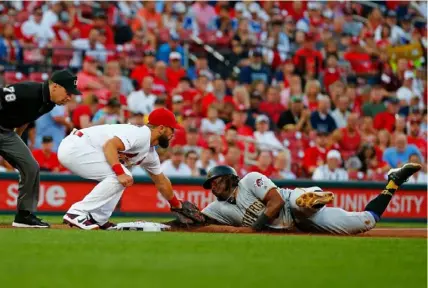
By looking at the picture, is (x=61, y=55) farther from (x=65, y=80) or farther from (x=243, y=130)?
(x=65, y=80)

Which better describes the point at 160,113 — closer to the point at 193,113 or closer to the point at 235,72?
the point at 193,113

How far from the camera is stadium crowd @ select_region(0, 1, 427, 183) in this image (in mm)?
18844

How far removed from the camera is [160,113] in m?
12.0

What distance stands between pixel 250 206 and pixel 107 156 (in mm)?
1703

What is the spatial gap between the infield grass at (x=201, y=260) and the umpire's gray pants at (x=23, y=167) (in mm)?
712

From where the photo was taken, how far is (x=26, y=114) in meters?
12.1

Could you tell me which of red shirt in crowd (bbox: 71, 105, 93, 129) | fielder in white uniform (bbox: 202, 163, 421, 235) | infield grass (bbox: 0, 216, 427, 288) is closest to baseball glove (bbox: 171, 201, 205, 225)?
fielder in white uniform (bbox: 202, 163, 421, 235)

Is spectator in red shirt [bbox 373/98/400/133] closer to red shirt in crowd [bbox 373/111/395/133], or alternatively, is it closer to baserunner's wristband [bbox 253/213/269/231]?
red shirt in crowd [bbox 373/111/395/133]

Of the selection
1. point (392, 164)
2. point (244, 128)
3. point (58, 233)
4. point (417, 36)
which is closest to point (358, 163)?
point (392, 164)

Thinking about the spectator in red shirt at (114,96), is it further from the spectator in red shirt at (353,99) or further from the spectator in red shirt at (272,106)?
the spectator in red shirt at (353,99)

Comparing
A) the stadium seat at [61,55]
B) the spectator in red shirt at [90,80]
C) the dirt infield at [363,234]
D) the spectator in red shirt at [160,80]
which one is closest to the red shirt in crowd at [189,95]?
the spectator in red shirt at [160,80]

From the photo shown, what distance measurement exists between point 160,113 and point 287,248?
8.64ft

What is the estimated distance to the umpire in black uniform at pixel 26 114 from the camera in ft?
39.2

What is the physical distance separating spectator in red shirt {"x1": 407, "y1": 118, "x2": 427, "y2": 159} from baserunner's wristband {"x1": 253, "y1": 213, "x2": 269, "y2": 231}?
30.3 ft
